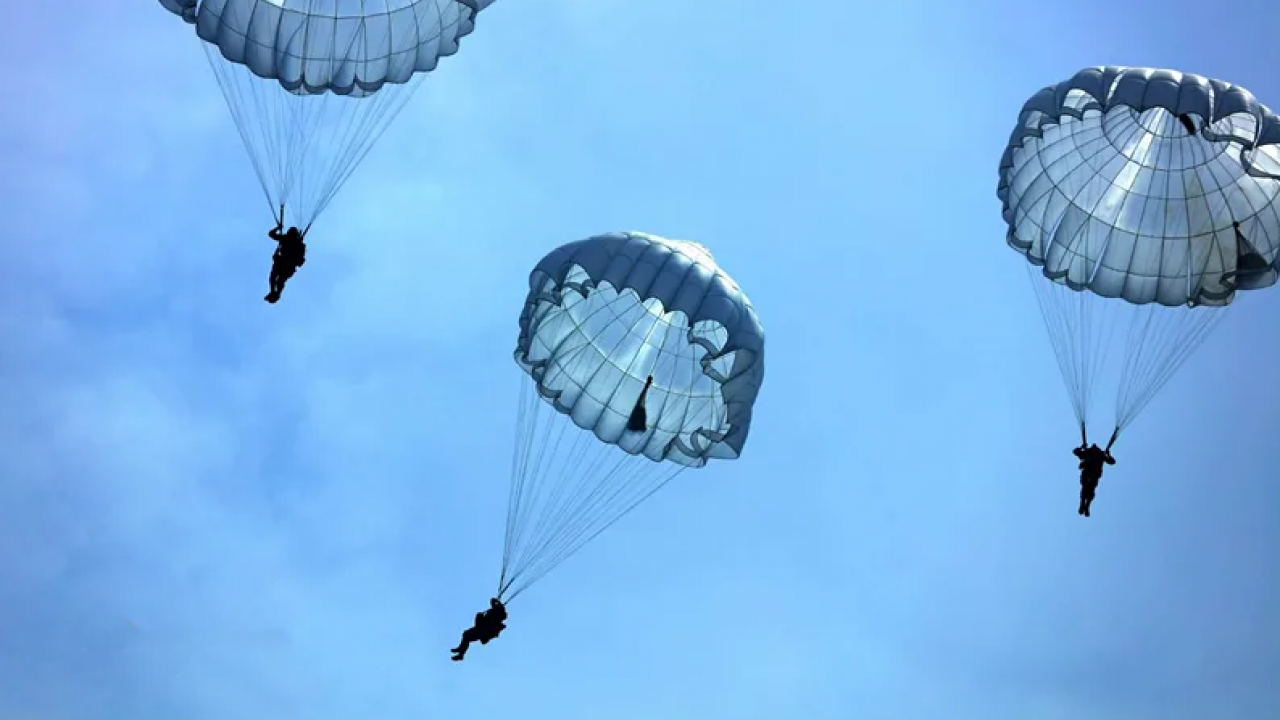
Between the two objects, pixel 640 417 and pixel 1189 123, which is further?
pixel 1189 123

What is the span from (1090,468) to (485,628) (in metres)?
9.83

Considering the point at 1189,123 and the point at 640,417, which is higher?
the point at 1189,123

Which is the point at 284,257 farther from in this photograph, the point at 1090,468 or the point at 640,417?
the point at 1090,468

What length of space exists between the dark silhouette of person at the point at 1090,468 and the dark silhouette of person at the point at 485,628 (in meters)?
9.22

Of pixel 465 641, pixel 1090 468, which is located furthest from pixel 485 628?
pixel 1090 468

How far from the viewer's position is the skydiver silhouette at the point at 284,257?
2519 cm

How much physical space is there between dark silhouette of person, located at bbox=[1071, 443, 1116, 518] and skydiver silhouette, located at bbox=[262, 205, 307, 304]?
12134mm

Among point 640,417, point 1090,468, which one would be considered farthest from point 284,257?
point 1090,468

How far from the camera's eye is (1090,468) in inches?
1093

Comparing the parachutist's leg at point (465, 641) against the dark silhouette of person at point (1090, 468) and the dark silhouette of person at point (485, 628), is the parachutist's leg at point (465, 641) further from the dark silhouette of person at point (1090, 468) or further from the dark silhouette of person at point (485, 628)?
the dark silhouette of person at point (1090, 468)

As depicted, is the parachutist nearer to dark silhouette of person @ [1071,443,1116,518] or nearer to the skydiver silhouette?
dark silhouette of person @ [1071,443,1116,518]

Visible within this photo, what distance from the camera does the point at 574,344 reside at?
26984 mm

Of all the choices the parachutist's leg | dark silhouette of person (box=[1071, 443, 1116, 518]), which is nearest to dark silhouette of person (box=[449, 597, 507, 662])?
the parachutist's leg

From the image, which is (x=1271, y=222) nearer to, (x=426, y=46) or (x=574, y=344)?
(x=574, y=344)
